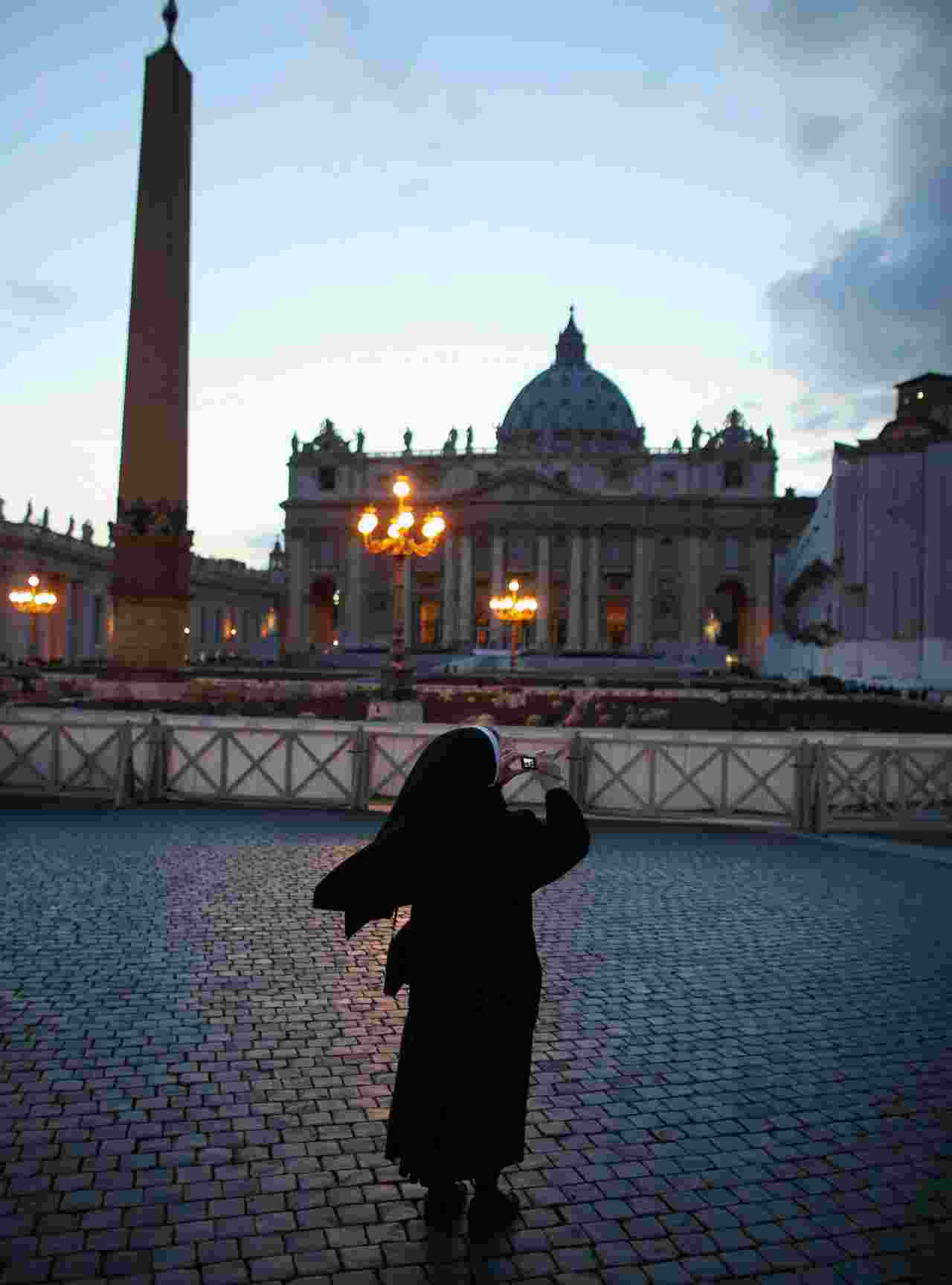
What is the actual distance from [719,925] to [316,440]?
86.1 m

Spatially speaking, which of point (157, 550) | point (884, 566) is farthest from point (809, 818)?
point (884, 566)

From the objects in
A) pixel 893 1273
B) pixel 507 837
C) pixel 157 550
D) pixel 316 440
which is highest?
pixel 316 440

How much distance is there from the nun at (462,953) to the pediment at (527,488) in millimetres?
80360

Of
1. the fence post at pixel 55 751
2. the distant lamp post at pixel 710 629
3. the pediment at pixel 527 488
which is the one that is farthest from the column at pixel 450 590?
the fence post at pixel 55 751

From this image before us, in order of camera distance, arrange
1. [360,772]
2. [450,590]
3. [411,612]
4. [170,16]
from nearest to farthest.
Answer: [360,772]
[170,16]
[450,590]
[411,612]

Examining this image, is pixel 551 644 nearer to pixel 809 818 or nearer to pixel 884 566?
pixel 884 566

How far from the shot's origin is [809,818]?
12.3 m

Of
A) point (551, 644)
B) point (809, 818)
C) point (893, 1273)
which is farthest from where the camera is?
point (551, 644)

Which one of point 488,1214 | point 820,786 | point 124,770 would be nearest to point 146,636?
point 124,770

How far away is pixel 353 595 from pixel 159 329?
6852 centimetres

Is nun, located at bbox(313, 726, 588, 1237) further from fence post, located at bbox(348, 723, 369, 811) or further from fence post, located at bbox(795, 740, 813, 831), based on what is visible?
fence post, located at bbox(795, 740, 813, 831)

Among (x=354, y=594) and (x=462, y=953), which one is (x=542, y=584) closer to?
(x=354, y=594)

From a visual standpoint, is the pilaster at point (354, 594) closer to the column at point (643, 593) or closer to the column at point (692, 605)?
the column at point (643, 593)

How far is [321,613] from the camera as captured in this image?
93562 mm
